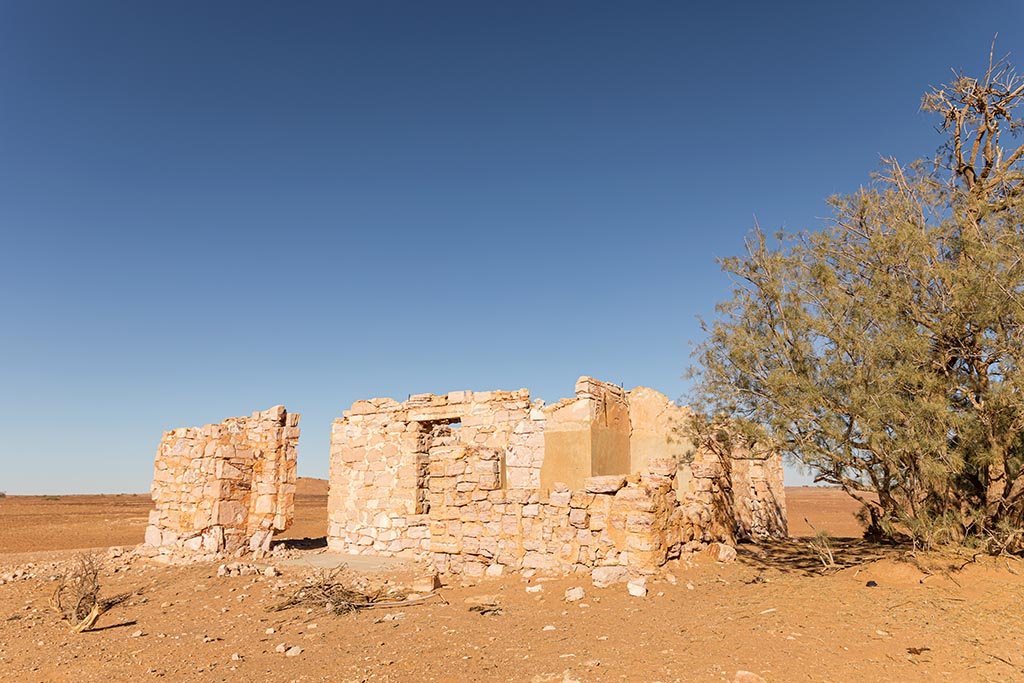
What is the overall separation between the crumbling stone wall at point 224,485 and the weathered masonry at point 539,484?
2024 millimetres

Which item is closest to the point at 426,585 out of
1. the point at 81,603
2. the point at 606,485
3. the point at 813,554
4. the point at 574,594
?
the point at 574,594

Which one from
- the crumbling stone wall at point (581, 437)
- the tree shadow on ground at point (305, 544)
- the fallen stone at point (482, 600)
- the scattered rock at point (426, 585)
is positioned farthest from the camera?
the tree shadow on ground at point (305, 544)

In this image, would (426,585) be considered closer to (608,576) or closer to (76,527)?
(608,576)

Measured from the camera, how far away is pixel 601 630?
6680mm

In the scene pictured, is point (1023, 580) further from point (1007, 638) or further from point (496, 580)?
point (496, 580)

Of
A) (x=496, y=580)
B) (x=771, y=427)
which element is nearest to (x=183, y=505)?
(x=496, y=580)

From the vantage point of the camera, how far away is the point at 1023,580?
284 inches

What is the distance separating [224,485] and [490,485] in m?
6.85

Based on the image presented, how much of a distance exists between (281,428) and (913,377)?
41.1 feet

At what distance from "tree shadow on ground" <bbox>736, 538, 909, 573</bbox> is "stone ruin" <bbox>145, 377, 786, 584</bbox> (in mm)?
646

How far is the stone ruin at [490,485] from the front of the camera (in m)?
9.23

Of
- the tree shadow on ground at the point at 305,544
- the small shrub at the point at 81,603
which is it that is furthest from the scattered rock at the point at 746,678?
the tree shadow on ground at the point at 305,544

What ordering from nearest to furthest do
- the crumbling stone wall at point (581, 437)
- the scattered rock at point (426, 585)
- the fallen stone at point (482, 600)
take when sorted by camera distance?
1. the fallen stone at point (482, 600)
2. the scattered rock at point (426, 585)
3. the crumbling stone wall at point (581, 437)

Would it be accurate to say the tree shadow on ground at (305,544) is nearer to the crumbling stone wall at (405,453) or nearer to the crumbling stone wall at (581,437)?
the crumbling stone wall at (405,453)
